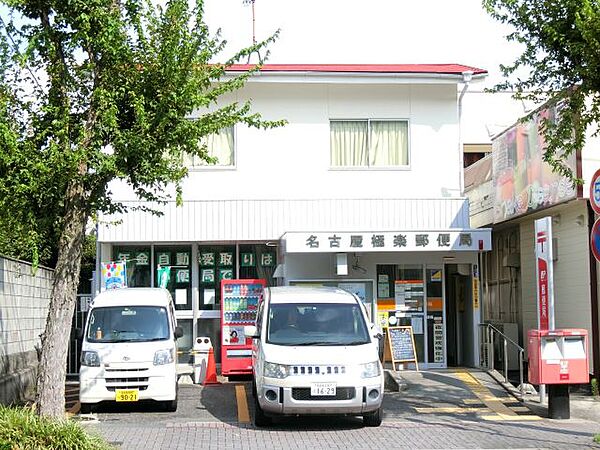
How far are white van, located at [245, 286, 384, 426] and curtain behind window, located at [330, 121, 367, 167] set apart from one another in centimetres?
704

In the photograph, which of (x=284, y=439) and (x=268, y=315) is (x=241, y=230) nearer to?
(x=268, y=315)

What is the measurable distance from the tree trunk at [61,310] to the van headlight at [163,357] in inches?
140

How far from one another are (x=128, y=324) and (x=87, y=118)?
5.19 meters

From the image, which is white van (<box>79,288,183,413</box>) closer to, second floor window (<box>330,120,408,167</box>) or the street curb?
the street curb

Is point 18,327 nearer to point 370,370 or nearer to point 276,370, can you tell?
point 276,370

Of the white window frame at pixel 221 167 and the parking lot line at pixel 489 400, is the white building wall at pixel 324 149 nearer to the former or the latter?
the white window frame at pixel 221 167

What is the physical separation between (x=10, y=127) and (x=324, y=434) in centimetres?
611

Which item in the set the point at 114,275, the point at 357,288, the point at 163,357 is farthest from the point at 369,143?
the point at 163,357

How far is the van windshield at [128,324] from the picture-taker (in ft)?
49.1

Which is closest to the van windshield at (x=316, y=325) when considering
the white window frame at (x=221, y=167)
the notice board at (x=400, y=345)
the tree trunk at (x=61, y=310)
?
the tree trunk at (x=61, y=310)

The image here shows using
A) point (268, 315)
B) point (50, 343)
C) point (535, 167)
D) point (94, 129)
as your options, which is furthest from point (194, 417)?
point (535, 167)

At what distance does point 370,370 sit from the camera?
495 inches

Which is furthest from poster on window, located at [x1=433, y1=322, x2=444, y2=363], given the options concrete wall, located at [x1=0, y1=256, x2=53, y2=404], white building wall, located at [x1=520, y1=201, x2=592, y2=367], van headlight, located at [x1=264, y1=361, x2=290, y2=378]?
concrete wall, located at [x1=0, y1=256, x2=53, y2=404]

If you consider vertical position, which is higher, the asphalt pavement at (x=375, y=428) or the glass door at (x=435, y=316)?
the glass door at (x=435, y=316)
